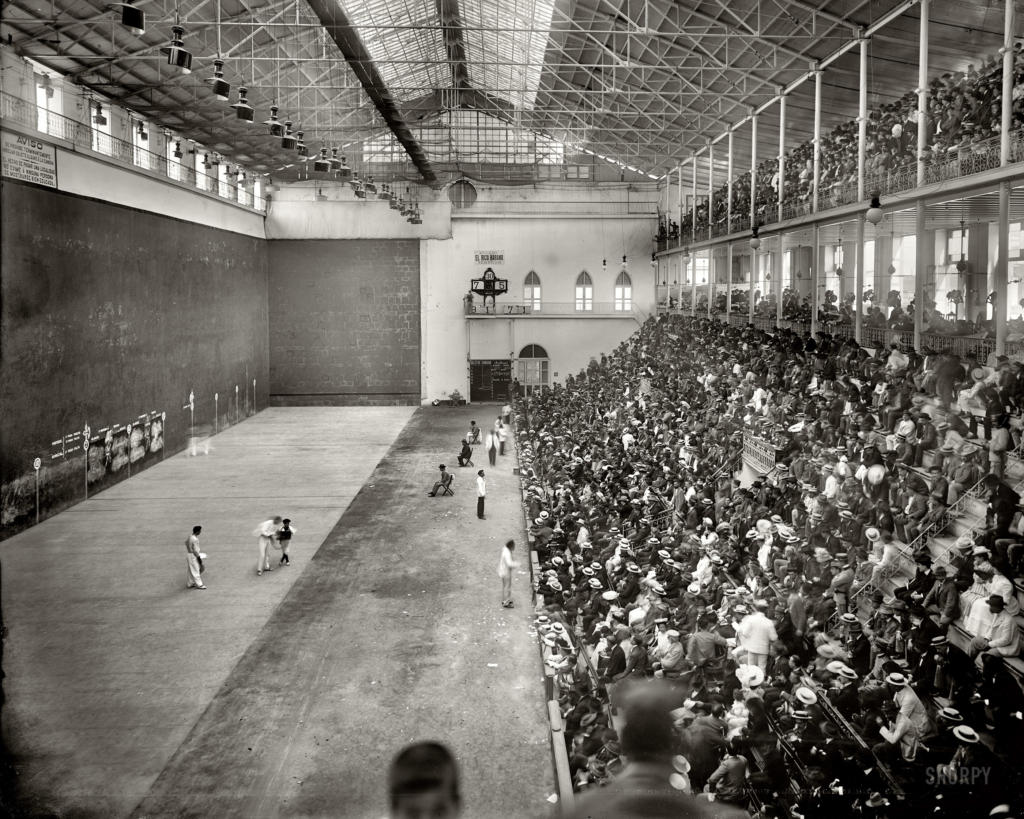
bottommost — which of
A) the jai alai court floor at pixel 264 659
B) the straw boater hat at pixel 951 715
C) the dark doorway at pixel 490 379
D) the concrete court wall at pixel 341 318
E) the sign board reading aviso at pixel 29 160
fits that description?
the jai alai court floor at pixel 264 659

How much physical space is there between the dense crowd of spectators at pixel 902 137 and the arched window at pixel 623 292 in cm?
1207

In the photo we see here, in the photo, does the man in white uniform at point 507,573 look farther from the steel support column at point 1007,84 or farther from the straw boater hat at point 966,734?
the steel support column at point 1007,84

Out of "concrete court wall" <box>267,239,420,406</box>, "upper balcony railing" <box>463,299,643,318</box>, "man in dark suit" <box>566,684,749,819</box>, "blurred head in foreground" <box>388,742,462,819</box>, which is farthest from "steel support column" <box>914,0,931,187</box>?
"concrete court wall" <box>267,239,420,406</box>

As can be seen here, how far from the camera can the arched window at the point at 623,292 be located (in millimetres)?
40156

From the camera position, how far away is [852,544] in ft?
37.2

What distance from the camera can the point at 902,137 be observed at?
17.5 m

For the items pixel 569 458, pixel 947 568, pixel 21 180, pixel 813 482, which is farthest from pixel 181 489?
pixel 947 568

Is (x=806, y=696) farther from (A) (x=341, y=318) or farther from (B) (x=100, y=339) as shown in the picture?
(A) (x=341, y=318)

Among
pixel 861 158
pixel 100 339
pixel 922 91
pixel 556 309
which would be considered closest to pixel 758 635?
pixel 922 91

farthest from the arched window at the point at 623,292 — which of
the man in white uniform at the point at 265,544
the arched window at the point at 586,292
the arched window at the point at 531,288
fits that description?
the man in white uniform at the point at 265,544

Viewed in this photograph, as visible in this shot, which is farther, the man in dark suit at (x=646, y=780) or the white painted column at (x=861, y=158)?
the white painted column at (x=861, y=158)

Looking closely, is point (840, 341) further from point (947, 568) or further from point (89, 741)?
point (89, 741)

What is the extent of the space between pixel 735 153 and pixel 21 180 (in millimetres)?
23336

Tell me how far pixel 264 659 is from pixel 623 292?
30233 millimetres
